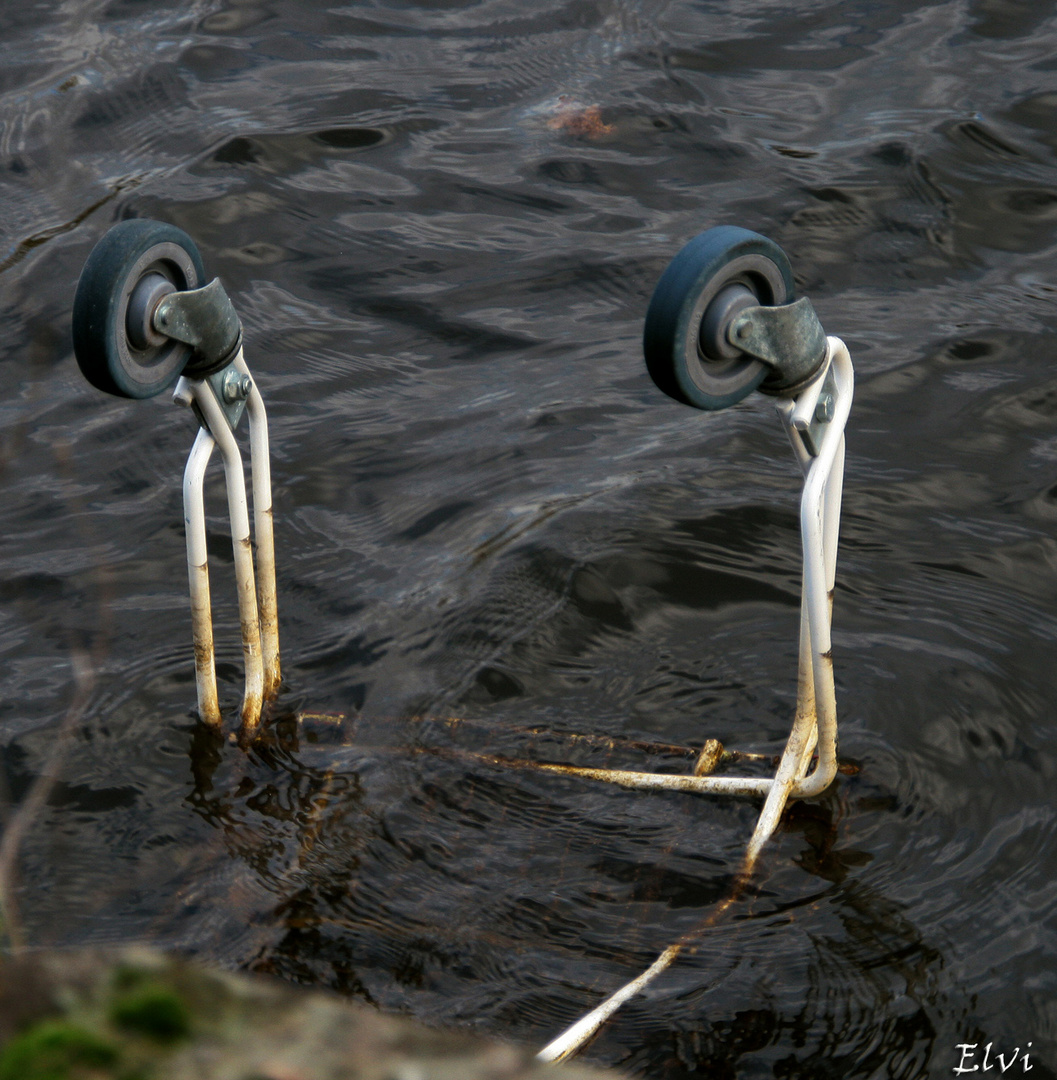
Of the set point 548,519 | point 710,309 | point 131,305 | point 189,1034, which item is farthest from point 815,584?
point 189,1034

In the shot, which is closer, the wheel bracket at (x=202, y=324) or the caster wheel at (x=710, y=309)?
the caster wheel at (x=710, y=309)

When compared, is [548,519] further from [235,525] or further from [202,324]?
[202,324]

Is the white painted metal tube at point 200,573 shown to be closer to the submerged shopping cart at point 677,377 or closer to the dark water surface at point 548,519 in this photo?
the submerged shopping cart at point 677,377

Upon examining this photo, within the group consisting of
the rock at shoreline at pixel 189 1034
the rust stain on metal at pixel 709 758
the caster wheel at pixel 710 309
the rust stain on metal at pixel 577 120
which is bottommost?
the rust stain on metal at pixel 709 758

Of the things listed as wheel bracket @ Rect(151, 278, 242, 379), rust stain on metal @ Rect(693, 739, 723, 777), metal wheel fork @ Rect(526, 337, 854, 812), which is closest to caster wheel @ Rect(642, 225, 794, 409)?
metal wheel fork @ Rect(526, 337, 854, 812)

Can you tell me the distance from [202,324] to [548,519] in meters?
1.91

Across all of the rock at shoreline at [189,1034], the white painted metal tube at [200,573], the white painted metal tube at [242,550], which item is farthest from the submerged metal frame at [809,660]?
the rock at shoreline at [189,1034]

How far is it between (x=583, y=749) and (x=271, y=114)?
17.2 ft

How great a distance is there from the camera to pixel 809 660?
306cm

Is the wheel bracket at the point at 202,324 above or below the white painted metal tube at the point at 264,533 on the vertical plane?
above

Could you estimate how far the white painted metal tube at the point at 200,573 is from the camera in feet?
10.2

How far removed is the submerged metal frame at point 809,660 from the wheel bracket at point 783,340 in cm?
7

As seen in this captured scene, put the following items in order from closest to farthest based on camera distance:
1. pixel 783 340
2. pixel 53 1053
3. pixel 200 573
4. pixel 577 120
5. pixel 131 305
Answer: pixel 53 1053 < pixel 783 340 < pixel 131 305 < pixel 200 573 < pixel 577 120

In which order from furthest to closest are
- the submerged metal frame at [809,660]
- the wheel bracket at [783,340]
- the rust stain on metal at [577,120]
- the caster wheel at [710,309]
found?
the rust stain on metal at [577,120]
the submerged metal frame at [809,660]
the wheel bracket at [783,340]
the caster wheel at [710,309]
